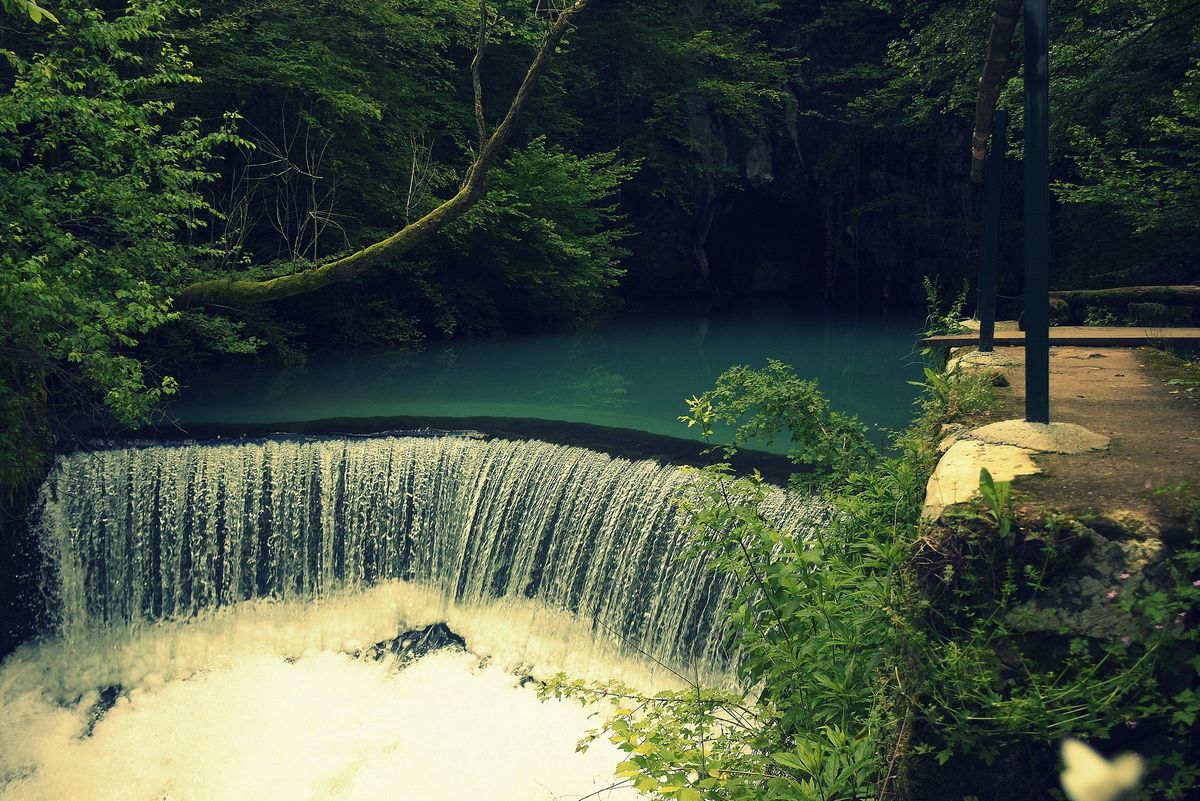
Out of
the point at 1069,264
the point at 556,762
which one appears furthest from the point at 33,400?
the point at 1069,264

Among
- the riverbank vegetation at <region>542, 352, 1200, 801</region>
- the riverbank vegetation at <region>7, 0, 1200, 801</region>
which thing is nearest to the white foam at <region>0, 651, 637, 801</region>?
the riverbank vegetation at <region>7, 0, 1200, 801</region>

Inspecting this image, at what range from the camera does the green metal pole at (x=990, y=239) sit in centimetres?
564

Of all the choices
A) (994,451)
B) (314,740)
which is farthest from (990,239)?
(314,740)

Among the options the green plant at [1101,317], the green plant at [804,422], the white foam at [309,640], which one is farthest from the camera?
the green plant at [1101,317]

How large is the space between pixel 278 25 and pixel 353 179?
2571mm

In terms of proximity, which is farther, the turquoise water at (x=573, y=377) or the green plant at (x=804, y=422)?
the turquoise water at (x=573, y=377)

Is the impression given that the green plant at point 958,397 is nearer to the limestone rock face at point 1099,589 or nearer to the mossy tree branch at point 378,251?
the limestone rock face at point 1099,589

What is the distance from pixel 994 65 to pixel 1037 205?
1.00 meters

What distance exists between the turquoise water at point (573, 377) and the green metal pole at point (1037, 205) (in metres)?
6.42

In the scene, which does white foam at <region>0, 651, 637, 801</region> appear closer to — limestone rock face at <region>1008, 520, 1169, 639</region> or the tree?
the tree

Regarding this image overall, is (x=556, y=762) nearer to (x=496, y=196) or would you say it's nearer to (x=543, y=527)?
(x=543, y=527)

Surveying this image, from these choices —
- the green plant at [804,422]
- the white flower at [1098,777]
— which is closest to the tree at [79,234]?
the green plant at [804,422]

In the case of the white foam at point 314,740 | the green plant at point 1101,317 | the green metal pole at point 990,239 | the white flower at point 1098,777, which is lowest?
the white foam at point 314,740

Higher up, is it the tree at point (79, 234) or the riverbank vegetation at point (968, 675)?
the tree at point (79, 234)
